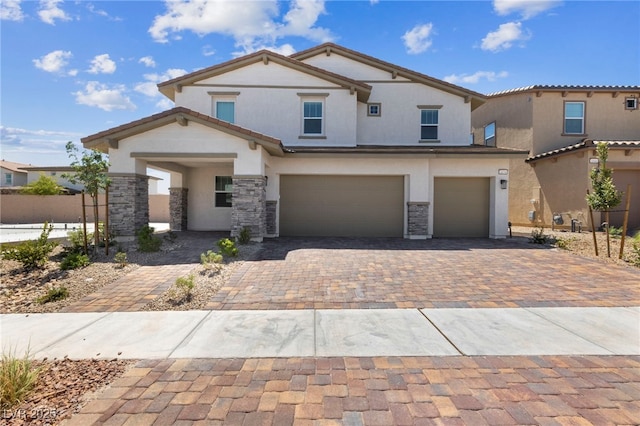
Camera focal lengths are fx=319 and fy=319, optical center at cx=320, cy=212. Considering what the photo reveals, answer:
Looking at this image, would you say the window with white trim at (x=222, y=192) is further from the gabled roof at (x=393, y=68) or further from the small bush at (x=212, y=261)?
the small bush at (x=212, y=261)

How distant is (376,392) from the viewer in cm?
324

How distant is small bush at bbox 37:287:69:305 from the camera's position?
592cm

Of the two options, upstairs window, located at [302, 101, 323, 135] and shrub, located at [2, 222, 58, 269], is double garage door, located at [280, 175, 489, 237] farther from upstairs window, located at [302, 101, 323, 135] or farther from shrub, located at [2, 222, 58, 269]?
shrub, located at [2, 222, 58, 269]

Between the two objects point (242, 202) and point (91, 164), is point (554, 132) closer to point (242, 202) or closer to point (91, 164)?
point (242, 202)

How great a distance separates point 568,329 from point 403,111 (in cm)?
1322

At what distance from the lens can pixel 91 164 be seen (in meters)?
9.09

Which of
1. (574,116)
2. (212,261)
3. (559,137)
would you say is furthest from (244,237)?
(574,116)

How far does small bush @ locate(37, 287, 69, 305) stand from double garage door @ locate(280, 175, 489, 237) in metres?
8.38

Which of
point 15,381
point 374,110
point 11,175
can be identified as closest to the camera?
point 15,381

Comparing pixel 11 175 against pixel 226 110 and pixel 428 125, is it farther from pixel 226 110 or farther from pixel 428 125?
pixel 428 125

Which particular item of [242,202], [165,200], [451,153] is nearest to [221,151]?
[242,202]

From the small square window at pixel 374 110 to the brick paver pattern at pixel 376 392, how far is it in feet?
45.6

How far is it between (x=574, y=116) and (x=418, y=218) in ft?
40.6

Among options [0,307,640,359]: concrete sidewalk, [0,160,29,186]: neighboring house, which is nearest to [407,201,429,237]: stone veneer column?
[0,307,640,359]: concrete sidewalk
